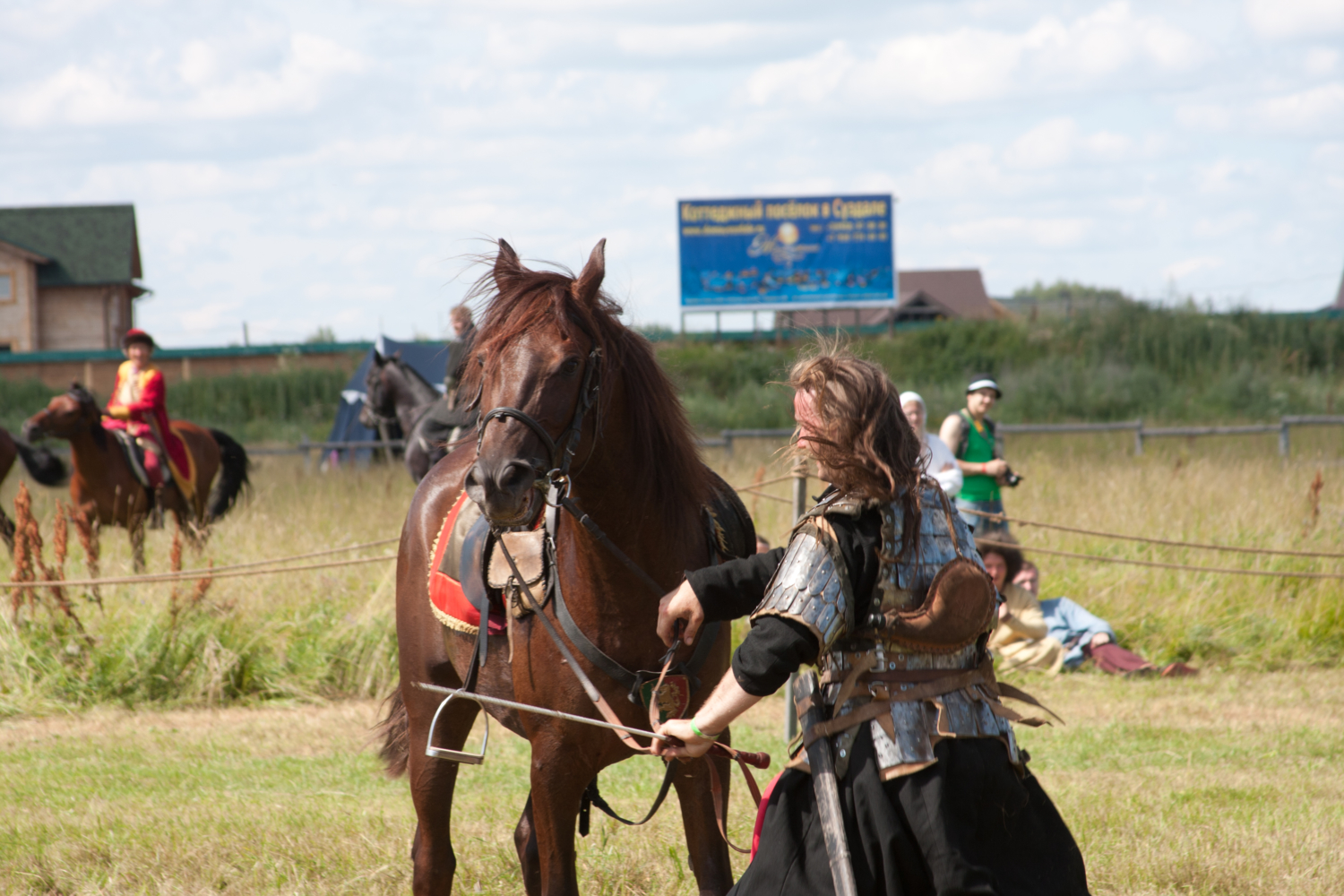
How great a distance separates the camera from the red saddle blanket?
3666 millimetres

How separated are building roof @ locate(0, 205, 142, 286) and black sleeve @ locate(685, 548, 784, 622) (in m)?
49.2

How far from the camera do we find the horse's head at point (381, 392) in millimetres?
13109

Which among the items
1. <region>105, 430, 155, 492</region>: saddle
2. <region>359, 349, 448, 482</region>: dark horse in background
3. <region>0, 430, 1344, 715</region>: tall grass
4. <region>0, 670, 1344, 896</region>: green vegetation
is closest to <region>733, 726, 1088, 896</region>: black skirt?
<region>0, 670, 1344, 896</region>: green vegetation

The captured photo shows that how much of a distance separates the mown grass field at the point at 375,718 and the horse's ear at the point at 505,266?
839 millimetres

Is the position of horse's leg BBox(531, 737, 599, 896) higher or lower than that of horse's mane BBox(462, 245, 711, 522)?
lower

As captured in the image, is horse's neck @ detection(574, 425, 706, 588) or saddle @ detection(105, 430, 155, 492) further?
saddle @ detection(105, 430, 155, 492)

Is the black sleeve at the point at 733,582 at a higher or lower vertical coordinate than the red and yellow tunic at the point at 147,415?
lower

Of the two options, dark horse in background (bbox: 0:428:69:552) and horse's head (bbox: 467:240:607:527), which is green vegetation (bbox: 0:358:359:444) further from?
horse's head (bbox: 467:240:607:527)

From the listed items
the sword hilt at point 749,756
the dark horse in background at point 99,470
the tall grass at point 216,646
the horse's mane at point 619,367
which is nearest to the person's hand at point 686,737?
the sword hilt at point 749,756

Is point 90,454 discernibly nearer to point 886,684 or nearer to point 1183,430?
point 886,684

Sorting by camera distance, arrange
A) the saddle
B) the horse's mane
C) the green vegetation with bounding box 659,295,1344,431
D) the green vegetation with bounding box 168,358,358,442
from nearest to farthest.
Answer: the horse's mane → the saddle → the green vegetation with bounding box 659,295,1344,431 → the green vegetation with bounding box 168,358,358,442


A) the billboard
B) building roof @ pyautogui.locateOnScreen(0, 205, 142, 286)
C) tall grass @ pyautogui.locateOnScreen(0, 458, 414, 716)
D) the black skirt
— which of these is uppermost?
building roof @ pyautogui.locateOnScreen(0, 205, 142, 286)

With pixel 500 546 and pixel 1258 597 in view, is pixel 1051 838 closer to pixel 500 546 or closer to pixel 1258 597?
pixel 500 546

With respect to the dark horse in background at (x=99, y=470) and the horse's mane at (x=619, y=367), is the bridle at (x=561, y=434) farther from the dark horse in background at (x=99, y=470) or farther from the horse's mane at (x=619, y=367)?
the dark horse in background at (x=99, y=470)
